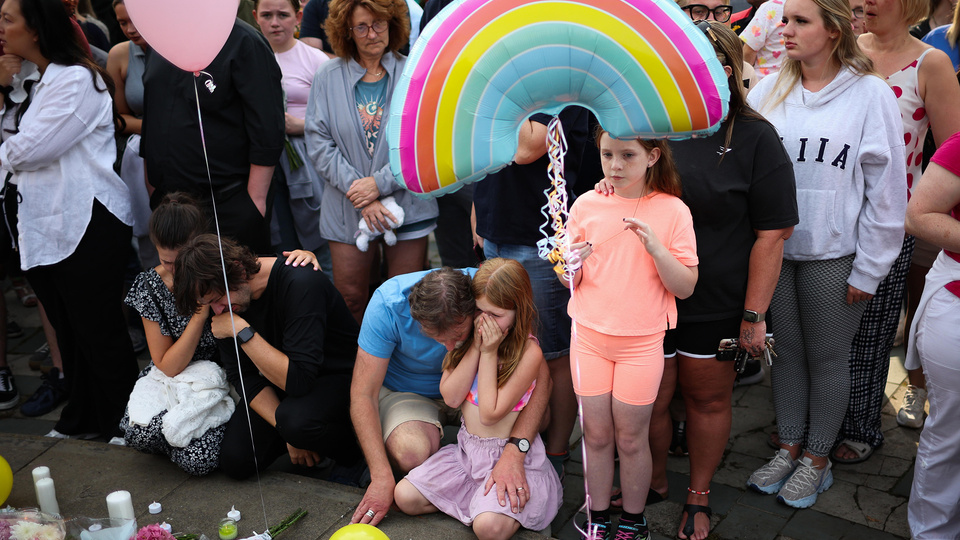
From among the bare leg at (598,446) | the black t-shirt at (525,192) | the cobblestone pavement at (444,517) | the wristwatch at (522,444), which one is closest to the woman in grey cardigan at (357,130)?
the black t-shirt at (525,192)

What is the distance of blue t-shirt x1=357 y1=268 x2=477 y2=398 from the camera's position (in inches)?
110

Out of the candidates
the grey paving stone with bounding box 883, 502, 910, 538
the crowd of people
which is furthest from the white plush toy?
the grey paving stone with bounding box 883, 502, 910, 538

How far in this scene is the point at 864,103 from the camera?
105 inches

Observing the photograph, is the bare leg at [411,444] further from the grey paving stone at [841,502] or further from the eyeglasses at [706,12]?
the eyeglasses at [706,12]

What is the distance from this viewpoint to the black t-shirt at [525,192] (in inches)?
113

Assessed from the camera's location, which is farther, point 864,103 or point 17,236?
point 17,236

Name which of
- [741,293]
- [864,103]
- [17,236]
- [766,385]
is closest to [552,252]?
[741,293]

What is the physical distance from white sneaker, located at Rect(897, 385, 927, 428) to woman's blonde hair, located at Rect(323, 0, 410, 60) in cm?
256

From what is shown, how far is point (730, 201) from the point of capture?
2.55 metres

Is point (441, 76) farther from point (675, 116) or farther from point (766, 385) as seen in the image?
point (766, 385)

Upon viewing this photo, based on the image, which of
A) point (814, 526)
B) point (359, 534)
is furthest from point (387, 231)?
point (814, 526)

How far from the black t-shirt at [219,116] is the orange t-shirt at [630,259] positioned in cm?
152

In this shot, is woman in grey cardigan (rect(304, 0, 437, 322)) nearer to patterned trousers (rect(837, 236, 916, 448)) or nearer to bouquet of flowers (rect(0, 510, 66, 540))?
bouquet of flowers (rect(0, 510, 66, 540))

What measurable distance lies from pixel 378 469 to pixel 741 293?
1308 millimetres
